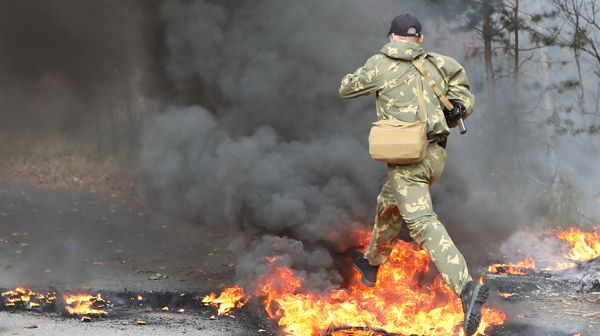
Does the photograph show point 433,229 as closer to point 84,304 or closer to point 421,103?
point 421,103

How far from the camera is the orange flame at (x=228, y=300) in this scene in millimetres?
4969

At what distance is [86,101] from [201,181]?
7263 millimetres

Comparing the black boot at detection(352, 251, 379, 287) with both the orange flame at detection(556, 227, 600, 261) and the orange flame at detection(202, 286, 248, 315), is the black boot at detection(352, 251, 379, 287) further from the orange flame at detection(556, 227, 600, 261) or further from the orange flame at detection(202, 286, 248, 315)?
the orange flame at detection(556, 227, 600, 261)

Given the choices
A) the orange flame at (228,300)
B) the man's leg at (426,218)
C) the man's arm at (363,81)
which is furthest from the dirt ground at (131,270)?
the man's arm at (363,81)

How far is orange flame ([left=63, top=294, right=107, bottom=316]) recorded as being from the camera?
4.87 meters

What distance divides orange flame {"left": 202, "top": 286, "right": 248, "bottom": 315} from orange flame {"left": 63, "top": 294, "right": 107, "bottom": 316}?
786 mm

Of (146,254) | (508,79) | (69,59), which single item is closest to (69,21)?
(69,59)

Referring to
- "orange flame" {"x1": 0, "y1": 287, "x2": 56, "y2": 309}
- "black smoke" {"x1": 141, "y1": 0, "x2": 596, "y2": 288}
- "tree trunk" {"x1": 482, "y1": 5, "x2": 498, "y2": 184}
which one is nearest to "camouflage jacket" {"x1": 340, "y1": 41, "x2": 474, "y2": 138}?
"black smoke" {"x1": 141, "y1": 0, "x2": 596, "y2": 288}

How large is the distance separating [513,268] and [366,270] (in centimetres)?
243

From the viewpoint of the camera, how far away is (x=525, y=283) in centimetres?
611

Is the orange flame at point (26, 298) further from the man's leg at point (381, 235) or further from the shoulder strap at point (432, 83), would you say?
the shoulder strap at point (432, 83)

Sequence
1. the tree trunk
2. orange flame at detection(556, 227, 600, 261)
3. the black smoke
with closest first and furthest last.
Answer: the black smoke < orange flame at detection(556, 227, 600, 261) < the tree trunk

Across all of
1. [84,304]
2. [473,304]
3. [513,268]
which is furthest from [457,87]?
[84,304]

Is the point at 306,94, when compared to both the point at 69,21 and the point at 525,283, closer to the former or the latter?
the point at 525,283
